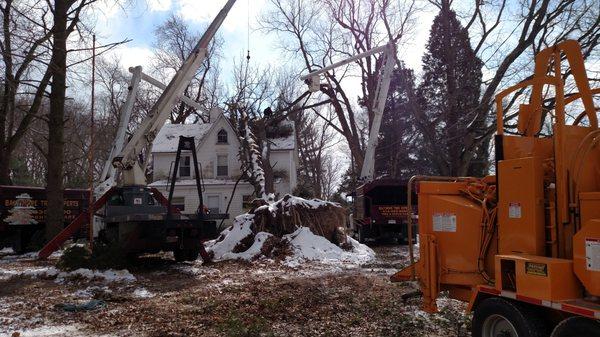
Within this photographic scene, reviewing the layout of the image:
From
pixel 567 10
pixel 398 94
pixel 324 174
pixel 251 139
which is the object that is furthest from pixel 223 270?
pixel 324 174

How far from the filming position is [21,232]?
1867 centimetres

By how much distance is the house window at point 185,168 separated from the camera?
37094 mm

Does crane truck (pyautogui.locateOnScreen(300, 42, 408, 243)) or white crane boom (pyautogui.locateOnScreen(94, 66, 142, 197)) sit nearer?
white crane boom (pyautogui.locateOnScreen(94, 66, 142, 197))

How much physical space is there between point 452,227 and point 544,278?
5.98 ft

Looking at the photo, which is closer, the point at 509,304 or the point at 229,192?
the point at 509,304

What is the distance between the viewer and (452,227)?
6473 millimetres

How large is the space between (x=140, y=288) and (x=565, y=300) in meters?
8.33

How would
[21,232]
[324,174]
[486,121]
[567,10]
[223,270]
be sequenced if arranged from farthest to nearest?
[324,174], [486,121], [567,10], [21,232], [223,270]

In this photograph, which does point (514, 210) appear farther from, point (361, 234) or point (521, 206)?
point (361, 234)

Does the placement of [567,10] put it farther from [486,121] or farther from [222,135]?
[222,135]

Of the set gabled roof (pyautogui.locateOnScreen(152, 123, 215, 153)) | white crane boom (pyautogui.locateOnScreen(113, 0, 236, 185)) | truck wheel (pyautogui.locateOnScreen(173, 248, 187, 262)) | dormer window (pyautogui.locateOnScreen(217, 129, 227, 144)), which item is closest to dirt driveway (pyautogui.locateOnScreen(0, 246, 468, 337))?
truck wheel (pyautogui.locateOnScreen(173, 248, 187, 262))

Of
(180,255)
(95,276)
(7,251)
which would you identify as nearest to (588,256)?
(95,276)

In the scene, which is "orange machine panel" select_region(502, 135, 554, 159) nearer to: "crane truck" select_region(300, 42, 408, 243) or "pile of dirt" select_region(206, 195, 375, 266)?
"pile of dirt" select_region(206, 195, 375, 266)

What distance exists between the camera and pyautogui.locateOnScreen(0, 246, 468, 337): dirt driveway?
7.17 m
